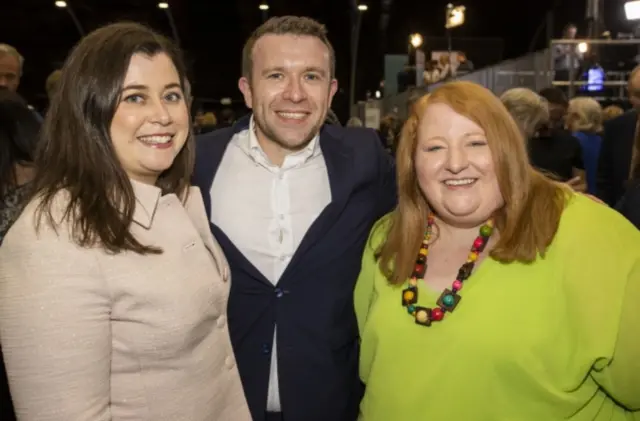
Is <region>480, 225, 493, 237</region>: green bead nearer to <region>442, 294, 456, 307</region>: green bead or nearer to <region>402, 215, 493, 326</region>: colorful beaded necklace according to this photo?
<region>402, 215, 493, 326</region>: colorful beaded necklace

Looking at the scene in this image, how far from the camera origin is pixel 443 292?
5.65 ft

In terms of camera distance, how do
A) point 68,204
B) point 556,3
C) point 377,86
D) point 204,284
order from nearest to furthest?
point 68,204 → point 204,284 → point 556,3 → point 377,86

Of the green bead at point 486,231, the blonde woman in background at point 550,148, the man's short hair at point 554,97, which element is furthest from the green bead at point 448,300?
the man's short hair at point 554,97

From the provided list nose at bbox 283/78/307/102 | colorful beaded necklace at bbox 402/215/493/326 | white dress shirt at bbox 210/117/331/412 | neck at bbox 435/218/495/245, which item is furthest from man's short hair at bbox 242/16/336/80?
colorful beaded necklace at bbox 402/215/493/326

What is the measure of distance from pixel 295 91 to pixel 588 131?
3571mm

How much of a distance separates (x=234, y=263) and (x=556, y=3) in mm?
15604

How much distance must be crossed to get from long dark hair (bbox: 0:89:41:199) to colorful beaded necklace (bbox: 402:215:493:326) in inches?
58.5

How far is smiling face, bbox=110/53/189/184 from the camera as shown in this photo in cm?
151

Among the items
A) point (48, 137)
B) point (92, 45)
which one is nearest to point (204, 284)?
point (48, 137)

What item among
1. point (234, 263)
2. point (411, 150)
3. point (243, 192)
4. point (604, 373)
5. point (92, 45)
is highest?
point (92, 45)

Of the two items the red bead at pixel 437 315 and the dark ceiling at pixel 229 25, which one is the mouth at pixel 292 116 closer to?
the red bead at pixel 437 315

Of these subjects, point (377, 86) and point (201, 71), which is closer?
point (201, 71)

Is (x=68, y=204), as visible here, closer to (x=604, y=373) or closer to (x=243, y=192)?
(x=243, y=192)

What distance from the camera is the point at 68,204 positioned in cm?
137
